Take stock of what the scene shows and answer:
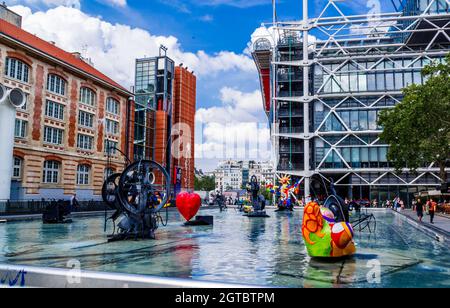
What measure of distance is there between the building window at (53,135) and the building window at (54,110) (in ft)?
4.50

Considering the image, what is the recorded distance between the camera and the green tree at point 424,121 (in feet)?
94.4

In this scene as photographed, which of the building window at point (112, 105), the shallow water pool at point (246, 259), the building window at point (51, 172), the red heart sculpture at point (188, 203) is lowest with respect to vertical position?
the shallow water pool at point (246, 259)

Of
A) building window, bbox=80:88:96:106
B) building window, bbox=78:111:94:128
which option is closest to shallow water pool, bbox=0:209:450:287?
building window, bbox=78:111:94:128

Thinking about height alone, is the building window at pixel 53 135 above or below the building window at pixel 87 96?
below

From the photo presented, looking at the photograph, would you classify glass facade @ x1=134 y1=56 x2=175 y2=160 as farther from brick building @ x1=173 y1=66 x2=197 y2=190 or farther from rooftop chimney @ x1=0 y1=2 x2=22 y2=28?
rooftop chimney @ x1=0 y1=2 x2=22 y2=28

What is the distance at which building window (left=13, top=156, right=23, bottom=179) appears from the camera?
36.8 metres

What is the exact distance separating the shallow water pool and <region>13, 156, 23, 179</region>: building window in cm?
2236

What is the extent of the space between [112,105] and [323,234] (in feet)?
148

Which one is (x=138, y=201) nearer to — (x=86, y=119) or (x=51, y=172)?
(x=51, y=172)

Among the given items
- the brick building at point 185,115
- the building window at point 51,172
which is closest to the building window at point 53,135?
the building window at point 51,172

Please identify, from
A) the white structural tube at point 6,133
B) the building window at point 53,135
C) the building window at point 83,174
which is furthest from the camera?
the building window at point 83,174

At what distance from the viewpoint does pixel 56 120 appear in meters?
41.8

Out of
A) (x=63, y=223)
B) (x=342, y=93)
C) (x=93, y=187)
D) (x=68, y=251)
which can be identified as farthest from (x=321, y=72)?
(x=68, y=251)

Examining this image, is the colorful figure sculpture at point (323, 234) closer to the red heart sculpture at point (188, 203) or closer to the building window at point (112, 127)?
the red heart sculpture at point (188, 203)
